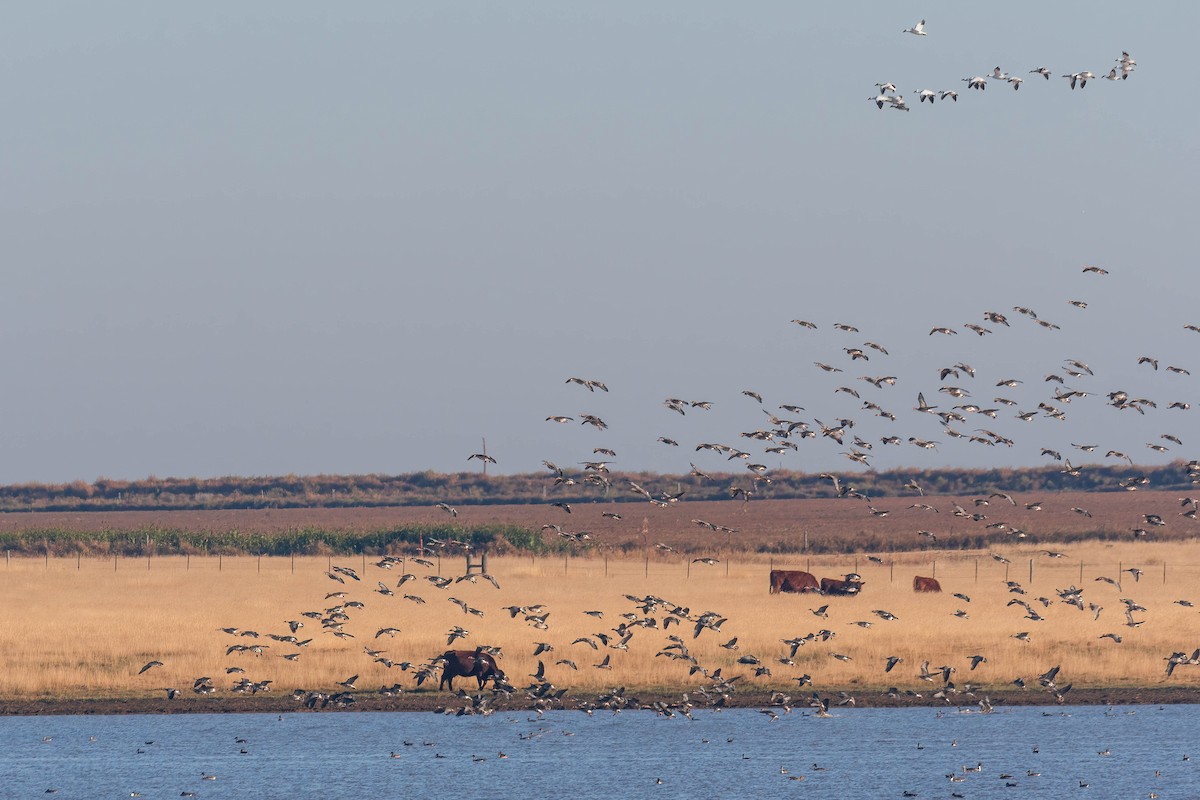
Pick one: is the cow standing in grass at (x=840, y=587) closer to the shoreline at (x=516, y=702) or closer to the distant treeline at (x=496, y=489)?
the shoreline at (x=516, y=702)

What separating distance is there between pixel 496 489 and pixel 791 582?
387ft

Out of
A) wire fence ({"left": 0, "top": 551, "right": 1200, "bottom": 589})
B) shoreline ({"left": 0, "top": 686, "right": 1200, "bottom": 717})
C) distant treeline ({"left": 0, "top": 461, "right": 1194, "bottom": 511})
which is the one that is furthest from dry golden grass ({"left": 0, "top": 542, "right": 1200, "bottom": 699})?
distant treeline ({"left": 0, "top": 461, "right": 1194, "bottom": 511})

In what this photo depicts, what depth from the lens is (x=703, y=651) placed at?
54906mm

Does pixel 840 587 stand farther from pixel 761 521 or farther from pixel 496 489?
pixel 496 489

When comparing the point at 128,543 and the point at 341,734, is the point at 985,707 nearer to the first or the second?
the point at 341,734

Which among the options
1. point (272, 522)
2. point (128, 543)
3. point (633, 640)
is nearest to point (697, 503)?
point (272, 522)

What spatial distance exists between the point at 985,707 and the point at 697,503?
12717 cm

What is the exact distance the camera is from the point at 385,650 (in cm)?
5562

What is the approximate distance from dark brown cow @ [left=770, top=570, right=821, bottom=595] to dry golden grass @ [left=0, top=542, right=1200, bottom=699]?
1.28 meters

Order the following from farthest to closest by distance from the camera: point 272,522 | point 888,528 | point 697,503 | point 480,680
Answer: point 697,503 → point 272,522 → point 888,528 → point 480,680

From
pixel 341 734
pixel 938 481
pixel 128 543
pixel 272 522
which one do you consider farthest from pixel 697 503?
pixel 341 734

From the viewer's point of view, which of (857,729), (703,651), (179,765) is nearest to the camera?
(179,765)

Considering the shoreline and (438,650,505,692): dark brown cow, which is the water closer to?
the shoreline

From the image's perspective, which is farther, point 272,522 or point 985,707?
point 272,522
